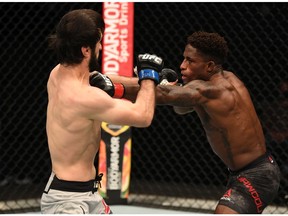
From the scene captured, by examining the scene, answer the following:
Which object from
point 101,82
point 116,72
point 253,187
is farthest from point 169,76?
point 116,72

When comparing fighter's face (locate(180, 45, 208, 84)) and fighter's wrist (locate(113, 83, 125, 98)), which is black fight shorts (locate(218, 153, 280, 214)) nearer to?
fighter's face (locate(180, 45, 208, 84))

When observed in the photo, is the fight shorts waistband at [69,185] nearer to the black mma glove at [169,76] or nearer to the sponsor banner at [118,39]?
the black mma glove at [169,76]

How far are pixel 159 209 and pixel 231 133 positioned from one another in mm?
1885

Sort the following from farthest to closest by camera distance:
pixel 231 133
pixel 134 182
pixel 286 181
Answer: pixel 134 182, pixel 286 181, pixel 231 133

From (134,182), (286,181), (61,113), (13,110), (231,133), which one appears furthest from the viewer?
(134,182)

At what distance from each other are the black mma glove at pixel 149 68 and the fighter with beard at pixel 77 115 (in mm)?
147

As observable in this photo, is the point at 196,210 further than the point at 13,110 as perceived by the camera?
No

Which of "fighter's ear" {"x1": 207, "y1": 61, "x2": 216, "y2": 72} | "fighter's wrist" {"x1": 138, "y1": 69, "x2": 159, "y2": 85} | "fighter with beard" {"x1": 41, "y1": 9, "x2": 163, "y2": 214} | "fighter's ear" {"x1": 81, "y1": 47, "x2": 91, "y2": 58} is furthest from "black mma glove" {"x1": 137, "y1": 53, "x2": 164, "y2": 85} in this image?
"fighter's ear" {"x1": 207, "y1": 61, "x2": 216, "y2": 72}

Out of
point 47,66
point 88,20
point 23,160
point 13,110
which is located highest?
point 88,20

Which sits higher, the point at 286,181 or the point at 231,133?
the point at 231,133

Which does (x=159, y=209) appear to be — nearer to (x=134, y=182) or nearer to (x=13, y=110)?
(x=134, y=182)

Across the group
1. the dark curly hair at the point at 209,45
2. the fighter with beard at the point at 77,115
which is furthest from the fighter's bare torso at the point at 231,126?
the fighter with beard at the point at 77,115

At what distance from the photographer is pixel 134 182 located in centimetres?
507

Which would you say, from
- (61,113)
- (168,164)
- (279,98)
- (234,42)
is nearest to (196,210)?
(168,164)
